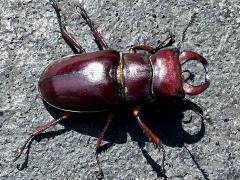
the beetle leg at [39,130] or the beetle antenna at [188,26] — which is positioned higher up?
the beetle antenna at [188,26]

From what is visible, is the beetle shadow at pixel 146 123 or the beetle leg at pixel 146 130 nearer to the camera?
the beetle leg at pixel 146 130

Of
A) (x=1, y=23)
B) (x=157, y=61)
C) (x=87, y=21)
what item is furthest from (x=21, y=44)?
(x=157, y=61)

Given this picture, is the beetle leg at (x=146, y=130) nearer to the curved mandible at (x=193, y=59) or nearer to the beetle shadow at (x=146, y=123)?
the beetle shadow at (x=146, y=123)

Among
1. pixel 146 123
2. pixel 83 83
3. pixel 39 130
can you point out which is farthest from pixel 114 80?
pixel 39 130

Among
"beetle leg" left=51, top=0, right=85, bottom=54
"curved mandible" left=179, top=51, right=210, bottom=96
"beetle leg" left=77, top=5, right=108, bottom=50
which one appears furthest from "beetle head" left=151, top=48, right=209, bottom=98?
"beetle leg" left=51, top=0, right=85, bottom=54

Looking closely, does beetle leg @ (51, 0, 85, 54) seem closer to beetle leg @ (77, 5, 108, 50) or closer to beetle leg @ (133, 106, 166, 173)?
beetle leg @ (77, 5, 108, 50)

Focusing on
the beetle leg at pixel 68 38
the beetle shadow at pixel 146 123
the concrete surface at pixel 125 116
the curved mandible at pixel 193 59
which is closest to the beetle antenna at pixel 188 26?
the concrete surface at pixel 125 116

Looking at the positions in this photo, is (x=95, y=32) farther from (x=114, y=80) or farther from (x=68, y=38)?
(x=114, y=80)
